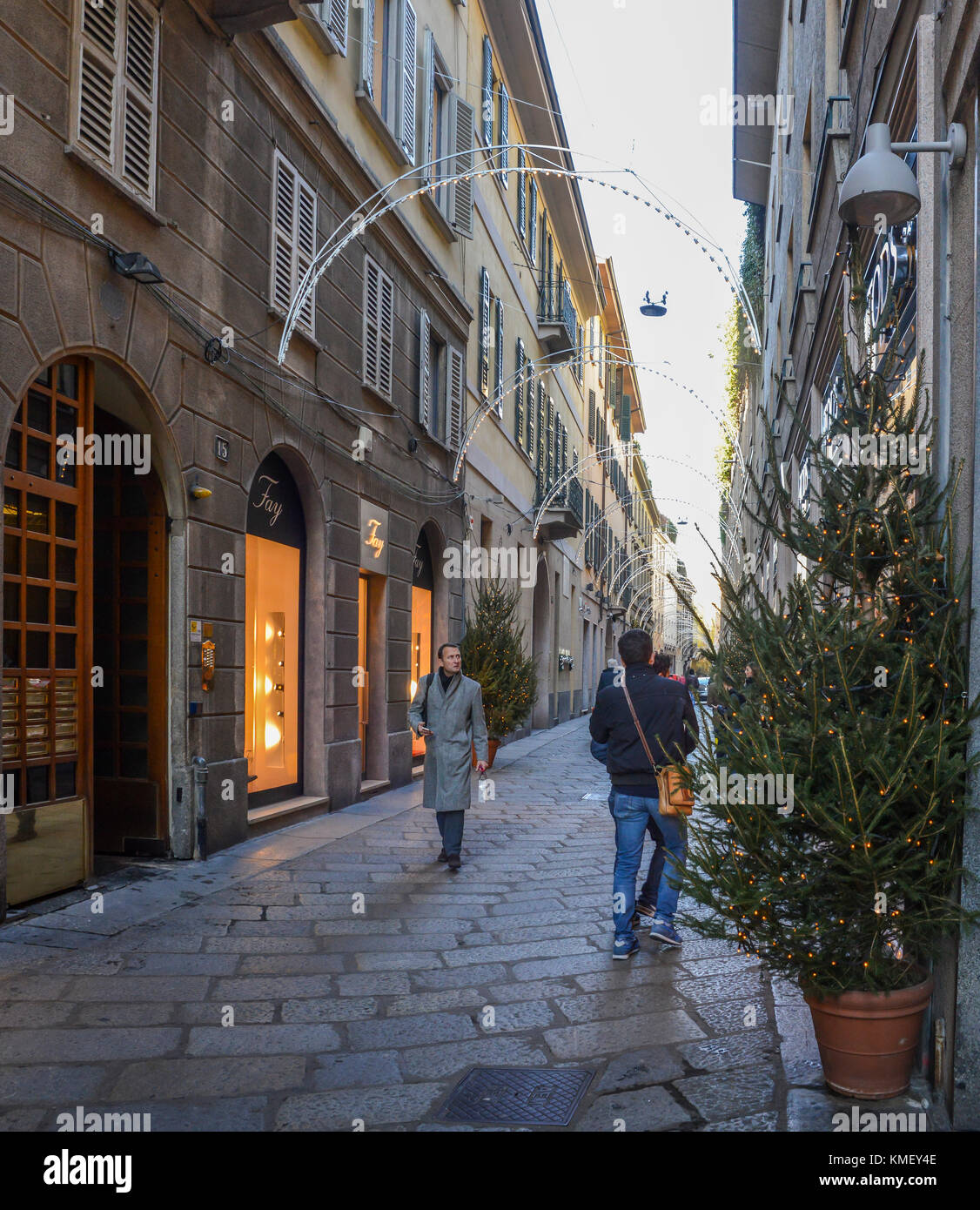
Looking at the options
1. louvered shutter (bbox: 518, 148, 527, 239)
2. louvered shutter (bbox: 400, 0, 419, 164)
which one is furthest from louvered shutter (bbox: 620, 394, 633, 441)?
louvered shutter (bbox: 400, 0, 419, 164)

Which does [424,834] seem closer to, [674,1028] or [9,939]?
[9,939]

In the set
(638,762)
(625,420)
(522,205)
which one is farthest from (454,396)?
(625,420)

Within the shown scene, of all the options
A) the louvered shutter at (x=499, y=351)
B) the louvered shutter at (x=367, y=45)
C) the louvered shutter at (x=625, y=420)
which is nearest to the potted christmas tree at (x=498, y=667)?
A: the louvered shutter at (x=499, y=351)

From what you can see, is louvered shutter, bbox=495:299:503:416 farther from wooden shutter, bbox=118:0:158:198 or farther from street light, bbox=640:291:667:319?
wooden shutter, bbox=118:0:158:198

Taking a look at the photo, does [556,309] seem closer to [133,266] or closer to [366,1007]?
[133,266]

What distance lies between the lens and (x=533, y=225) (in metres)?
26.4

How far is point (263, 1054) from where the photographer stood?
4652 millimetres

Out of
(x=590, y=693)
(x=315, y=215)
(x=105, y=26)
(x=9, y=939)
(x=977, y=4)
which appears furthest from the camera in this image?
(x=590, y=693)

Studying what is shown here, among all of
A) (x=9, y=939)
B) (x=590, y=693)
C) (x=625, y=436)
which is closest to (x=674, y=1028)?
(x=9, y=939)

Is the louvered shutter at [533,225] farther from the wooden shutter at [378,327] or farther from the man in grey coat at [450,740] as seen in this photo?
the man in grey coat at [450,740]

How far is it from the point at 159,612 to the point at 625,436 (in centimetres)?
4735

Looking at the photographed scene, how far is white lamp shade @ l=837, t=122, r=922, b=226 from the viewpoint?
14.7 ft

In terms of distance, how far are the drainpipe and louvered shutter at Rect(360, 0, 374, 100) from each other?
8.18 meters

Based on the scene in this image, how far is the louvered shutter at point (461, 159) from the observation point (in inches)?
684
